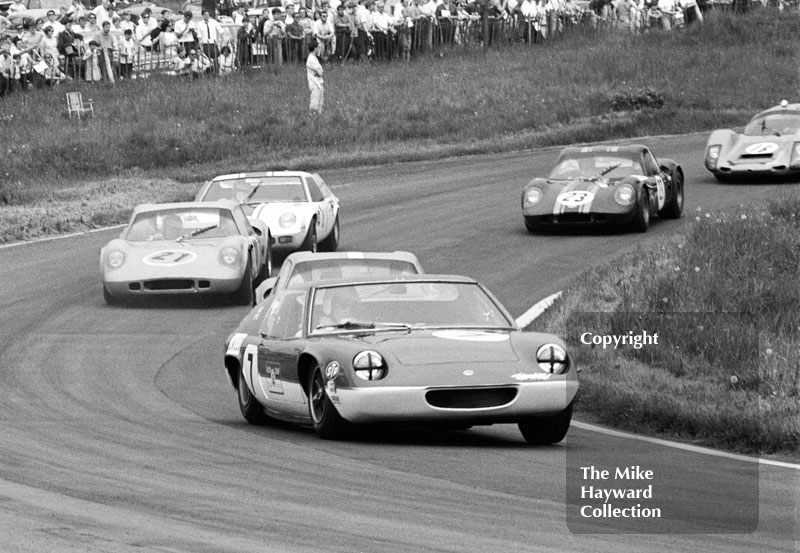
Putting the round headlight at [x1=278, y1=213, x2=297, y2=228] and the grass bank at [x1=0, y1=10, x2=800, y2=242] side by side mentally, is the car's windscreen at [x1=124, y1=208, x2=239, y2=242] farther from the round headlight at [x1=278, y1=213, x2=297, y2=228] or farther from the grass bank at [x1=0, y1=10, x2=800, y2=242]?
the grass bank at [x1=0, y1=10, x2=800, y2=242]

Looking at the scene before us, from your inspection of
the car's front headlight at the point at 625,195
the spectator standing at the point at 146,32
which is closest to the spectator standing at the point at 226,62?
the spectator standing at the point at 146,32

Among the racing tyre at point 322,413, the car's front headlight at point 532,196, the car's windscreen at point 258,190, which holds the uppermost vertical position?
the racing tyre at point 322,413

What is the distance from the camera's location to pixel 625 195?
70.7 ft

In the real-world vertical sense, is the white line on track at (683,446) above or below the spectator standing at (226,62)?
above

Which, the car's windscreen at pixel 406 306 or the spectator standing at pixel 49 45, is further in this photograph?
the spectator standing at pixel 49 45

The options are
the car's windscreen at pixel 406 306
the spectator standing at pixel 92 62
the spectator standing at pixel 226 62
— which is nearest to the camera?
the car's windscreen at pixel 406 306

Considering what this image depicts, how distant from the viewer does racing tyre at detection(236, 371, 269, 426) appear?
1037 centimetres

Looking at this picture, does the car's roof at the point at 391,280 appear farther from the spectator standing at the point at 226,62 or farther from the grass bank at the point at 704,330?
the spectator standing at the point at 226,62

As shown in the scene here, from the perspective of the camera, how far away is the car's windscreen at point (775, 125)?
2631 cm

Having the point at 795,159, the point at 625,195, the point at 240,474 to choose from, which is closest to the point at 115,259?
the point at 625,195

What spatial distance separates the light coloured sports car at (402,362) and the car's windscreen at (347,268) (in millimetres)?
2565

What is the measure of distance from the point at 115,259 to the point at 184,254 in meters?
0.73

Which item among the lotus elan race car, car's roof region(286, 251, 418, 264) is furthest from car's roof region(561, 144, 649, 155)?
car's roof region(286, 251, 418, 264)

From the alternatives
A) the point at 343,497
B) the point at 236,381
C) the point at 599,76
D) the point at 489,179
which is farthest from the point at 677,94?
the point at 343,497
